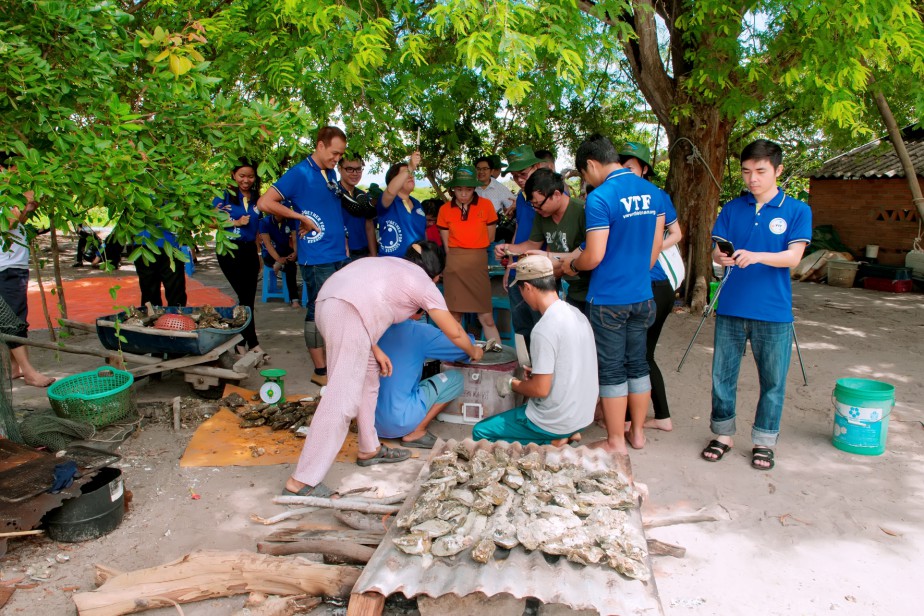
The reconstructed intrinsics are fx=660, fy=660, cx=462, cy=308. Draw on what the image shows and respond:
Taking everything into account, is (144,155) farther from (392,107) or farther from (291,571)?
(392,107)

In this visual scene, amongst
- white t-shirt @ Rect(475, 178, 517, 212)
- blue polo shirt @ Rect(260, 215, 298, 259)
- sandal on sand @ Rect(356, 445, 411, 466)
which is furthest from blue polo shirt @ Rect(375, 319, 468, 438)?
blue polo shirt @ Rect(260, 215, 298, 259)

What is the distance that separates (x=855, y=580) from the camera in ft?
9.95

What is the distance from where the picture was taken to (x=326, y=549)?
307 cm

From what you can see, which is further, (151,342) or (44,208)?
(151,342)

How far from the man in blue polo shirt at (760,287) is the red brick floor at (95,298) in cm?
720

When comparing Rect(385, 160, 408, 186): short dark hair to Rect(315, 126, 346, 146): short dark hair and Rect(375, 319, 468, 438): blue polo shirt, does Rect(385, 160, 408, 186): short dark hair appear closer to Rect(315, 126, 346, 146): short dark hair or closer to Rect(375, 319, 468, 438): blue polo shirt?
Rect(315, 126, 346, 146): short dark hair

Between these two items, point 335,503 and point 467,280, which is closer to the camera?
point 335,503

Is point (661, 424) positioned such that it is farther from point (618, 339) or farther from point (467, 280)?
point (467, 280)

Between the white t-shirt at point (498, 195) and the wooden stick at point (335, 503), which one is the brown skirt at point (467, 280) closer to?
the white t-shirt at point (498, 195)

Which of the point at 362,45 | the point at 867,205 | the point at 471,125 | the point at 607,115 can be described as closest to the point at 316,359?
the point at 362,45

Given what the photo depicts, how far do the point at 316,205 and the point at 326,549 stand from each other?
314cm

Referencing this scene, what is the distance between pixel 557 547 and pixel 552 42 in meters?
3.28

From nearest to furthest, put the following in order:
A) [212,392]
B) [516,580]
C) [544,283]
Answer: [516,580], [544,283], [212,392]

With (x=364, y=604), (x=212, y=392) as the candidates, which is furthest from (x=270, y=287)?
(x=364, y=604)
